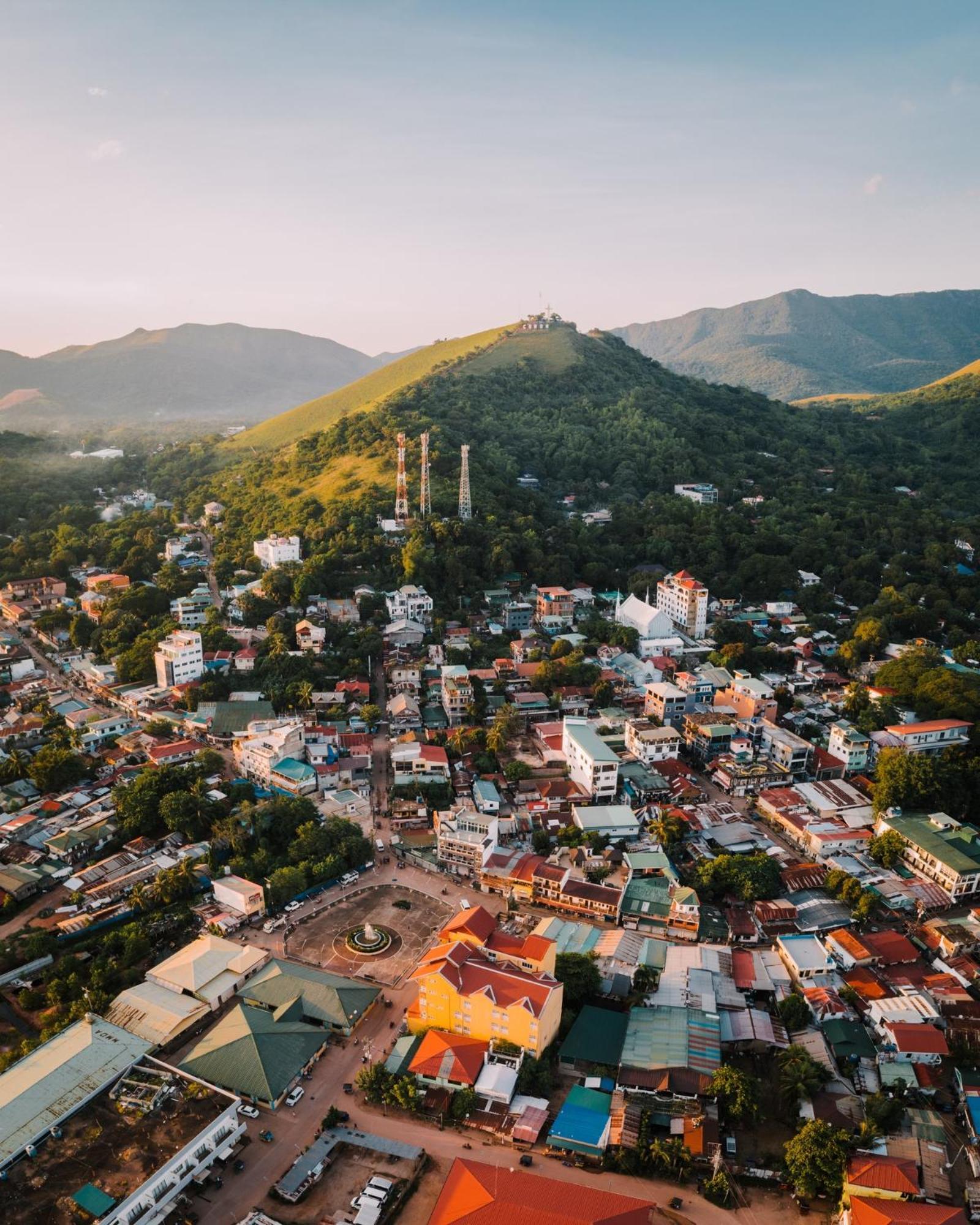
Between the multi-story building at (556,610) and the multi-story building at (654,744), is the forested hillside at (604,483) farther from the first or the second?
the multi-story building at (654,744)

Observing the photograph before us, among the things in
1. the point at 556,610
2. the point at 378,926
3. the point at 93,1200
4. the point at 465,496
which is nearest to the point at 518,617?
the point at 556,610

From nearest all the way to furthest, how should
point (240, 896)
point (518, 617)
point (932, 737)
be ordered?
point (240, 896)
point (932, 737)
point (518, 617)

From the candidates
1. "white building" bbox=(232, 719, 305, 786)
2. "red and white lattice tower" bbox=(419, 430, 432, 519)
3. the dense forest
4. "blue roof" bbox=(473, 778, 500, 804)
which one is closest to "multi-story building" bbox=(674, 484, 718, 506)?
the dense forest

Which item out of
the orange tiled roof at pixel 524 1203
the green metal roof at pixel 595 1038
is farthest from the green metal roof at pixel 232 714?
the orange tiled roof at pixel 524 1203

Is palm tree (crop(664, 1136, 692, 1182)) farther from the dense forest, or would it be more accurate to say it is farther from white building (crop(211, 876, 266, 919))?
the dense forest

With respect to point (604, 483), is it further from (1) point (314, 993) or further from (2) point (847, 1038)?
(1) point (314, 993)

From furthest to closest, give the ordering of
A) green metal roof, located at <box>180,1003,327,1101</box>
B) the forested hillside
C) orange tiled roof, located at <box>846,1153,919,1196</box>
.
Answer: the forested hillside → green metal roof, located at <box>180,1003,327,1101</box> → orange tiled roof, located at <box>846,1153,919,1196</box>

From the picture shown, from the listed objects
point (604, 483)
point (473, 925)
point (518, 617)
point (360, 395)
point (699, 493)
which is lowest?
point (473, 925)
